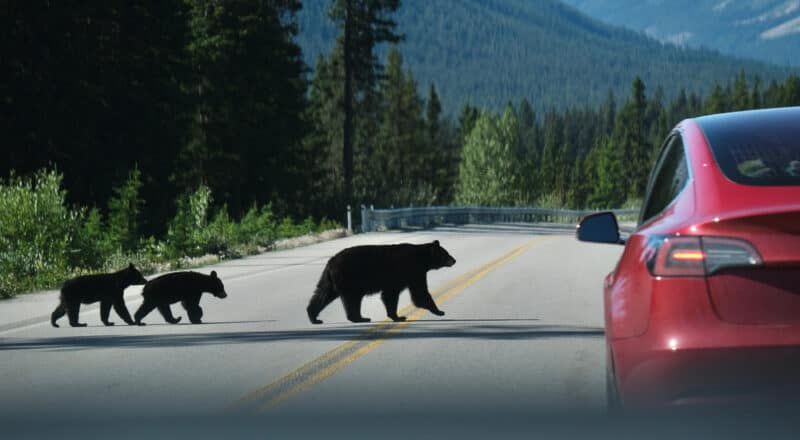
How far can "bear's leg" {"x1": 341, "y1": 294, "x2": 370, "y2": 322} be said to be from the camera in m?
12.6

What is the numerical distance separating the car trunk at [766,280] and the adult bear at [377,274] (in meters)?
7.49

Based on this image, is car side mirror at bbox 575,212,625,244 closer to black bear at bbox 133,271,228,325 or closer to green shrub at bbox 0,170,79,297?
black bear at bbox 133,271,228,325

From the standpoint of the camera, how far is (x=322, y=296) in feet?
42.0

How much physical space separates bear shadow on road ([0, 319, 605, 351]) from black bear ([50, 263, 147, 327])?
1.91ft

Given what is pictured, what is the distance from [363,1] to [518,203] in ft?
204

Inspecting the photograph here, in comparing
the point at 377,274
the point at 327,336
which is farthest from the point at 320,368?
the point at 377,274

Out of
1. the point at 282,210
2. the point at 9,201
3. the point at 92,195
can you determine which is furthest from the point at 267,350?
the point at 282,210

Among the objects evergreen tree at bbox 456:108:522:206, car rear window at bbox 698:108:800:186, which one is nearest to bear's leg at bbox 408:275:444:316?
car rear window at bbox 698:108:800:186

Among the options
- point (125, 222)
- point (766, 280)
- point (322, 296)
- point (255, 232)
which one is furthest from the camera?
point (255, 232)

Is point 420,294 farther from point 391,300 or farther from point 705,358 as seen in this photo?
point 705,358

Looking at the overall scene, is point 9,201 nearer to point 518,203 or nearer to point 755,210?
point 755,210

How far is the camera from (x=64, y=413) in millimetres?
7832

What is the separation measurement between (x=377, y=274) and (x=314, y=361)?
2.32 metres

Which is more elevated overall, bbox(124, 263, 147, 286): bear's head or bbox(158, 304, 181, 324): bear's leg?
bbox(124, 263, 147, 286): bear's head
